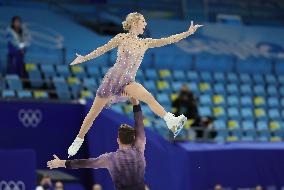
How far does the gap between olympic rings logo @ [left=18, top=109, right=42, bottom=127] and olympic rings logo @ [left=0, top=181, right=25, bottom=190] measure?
3.63 m

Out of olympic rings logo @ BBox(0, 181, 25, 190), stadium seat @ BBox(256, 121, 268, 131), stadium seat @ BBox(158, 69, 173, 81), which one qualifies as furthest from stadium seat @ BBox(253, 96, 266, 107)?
olympic rings logo @ BBox(0, 181, 25, 190)

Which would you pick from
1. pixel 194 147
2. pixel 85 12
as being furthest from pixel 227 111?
pixel 194 147

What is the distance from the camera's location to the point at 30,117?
13070 mm

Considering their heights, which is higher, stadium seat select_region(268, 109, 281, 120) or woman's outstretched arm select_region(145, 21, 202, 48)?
woman's outstretched arm select_region(145, 21, 202, 48)

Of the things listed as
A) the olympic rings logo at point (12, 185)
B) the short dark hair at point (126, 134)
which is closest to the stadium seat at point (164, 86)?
the olympic rings logo at point (12, 185)

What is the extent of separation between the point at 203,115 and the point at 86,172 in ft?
14.0

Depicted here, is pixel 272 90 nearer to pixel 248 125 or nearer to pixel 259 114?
pixel 259 114

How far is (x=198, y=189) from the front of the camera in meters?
12.8

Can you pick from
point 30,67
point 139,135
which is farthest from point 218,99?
point 139,135

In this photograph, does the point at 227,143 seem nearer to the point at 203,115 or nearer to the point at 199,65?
the point at 203,115

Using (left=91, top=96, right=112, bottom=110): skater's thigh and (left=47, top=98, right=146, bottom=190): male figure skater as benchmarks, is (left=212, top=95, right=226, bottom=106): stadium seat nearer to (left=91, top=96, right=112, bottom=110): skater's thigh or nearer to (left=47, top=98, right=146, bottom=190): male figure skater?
(left=91, top=96, right=112, bottom=110): skater's thigh

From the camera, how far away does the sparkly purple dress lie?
7.38 m

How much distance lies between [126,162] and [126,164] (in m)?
0.02

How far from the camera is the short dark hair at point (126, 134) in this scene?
6211 millimetres
